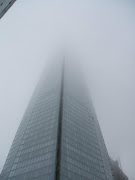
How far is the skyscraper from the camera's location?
3236 inches

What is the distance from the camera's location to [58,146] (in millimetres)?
89000

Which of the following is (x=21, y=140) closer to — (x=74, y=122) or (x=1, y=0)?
(x=74, y=122)

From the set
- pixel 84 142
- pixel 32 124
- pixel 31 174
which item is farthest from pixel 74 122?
pixel 31 174

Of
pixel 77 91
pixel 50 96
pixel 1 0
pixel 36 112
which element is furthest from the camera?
pixel 77 91

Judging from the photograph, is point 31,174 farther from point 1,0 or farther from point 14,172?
point 1,0

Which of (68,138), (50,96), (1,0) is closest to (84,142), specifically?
(68,138)

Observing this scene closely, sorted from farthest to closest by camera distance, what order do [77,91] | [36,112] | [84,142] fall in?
[77,91] → [36,112] → [84,142]

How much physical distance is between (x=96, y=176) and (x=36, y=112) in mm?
57795

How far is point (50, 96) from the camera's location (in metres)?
141

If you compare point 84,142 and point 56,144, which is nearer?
point 56,144

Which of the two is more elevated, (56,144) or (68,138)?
(68,138)

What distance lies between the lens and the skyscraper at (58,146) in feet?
270

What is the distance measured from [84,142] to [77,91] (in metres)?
59.8

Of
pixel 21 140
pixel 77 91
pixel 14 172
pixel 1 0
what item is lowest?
pixel 14 172
